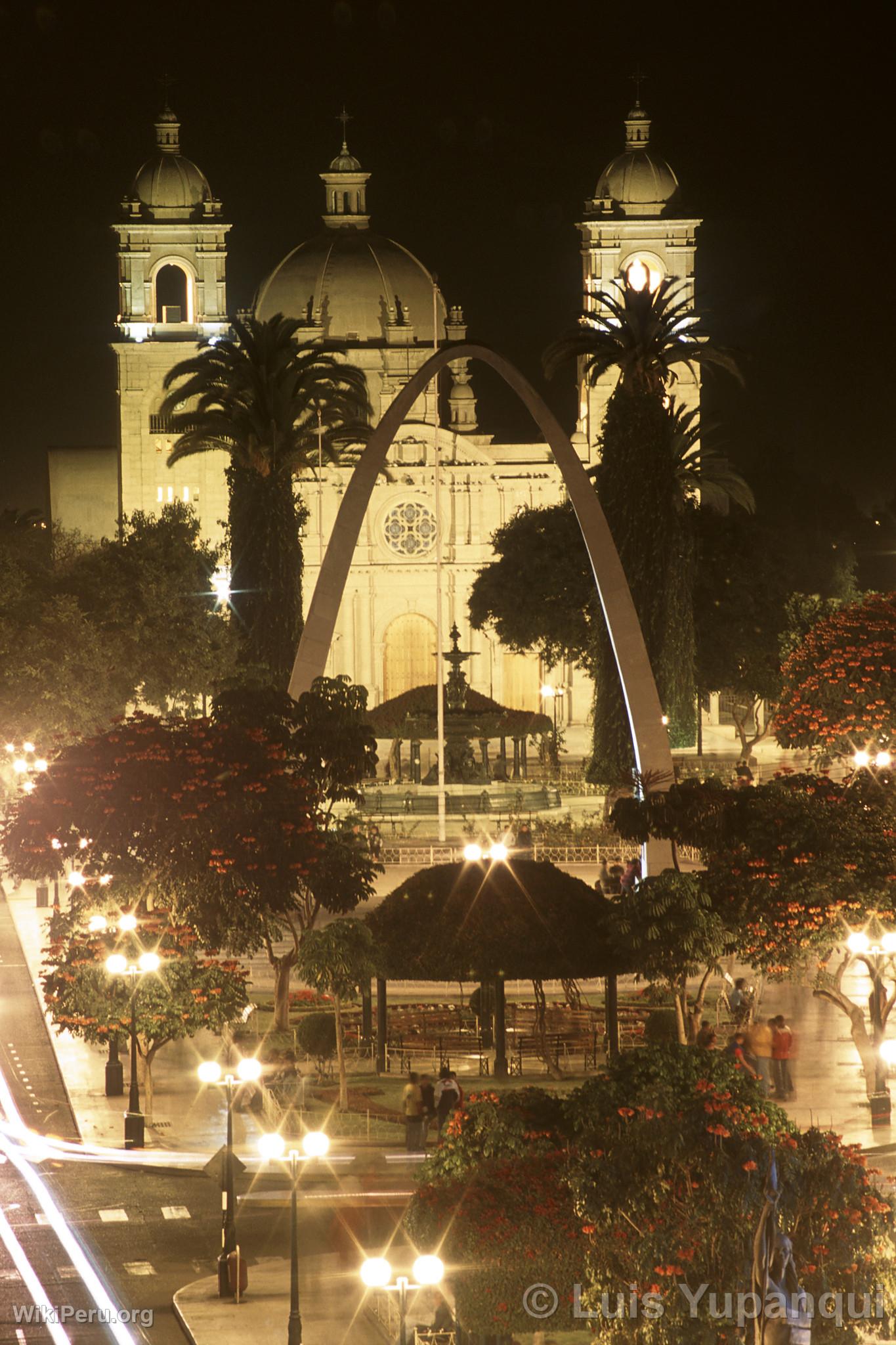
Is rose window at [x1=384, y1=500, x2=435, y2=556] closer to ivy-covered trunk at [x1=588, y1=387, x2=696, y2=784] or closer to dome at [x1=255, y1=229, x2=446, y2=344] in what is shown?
dome at [x1=255, y1=229, x2=446, y2=344]

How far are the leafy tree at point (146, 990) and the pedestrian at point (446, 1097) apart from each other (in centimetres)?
378

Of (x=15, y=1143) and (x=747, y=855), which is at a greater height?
(x=747, y=855)

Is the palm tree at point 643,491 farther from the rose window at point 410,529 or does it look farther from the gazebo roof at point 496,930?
the rose window at point 410,529

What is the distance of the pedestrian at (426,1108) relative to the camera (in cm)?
2623

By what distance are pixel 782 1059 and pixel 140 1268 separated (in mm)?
9625

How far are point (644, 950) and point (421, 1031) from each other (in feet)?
16.0

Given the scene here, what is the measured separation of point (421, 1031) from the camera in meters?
32.8

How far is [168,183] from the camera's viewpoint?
89062 mm

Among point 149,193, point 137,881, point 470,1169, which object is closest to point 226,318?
point 149,193

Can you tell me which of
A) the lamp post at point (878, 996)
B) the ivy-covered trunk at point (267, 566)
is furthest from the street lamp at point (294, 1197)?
the ivy-covered trunk at point (267, 566)

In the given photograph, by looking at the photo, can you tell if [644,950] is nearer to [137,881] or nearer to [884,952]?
[884,952]

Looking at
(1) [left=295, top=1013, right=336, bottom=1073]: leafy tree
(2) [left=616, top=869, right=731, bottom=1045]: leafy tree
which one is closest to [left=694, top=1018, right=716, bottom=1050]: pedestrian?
(2) [left=616, top=869, right=731, bottom=1045]: leafy tree

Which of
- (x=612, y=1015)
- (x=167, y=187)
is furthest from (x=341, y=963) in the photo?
(x=167, y=187)

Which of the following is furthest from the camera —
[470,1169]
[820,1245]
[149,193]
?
[149,193]
